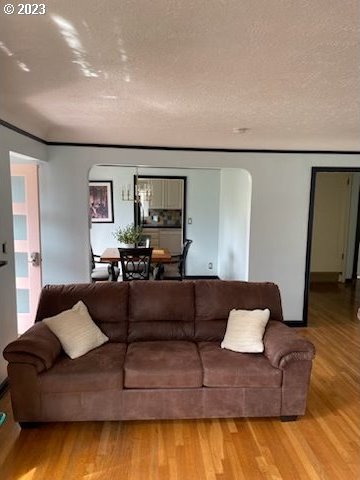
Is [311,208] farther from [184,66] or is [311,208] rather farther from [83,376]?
[83,376]

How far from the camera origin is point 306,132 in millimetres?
3445

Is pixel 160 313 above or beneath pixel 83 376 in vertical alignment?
above

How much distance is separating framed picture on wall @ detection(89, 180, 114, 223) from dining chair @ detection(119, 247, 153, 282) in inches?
98.8

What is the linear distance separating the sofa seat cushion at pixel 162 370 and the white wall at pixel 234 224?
2250 millimetres

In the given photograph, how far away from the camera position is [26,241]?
3.97 metres

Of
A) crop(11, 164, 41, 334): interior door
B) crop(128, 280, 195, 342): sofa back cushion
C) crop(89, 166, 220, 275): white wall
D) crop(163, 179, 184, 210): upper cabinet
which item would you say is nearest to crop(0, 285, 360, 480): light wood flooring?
crop(128, 280, 195, 342): sofa back cushion

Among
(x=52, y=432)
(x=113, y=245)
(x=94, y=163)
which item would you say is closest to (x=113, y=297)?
(x=52, y=432)

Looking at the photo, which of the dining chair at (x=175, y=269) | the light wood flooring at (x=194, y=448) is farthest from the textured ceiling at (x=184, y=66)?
the dining chair at (x=175, y=269)

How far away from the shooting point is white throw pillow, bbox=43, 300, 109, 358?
2598 mm

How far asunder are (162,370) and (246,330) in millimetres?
759

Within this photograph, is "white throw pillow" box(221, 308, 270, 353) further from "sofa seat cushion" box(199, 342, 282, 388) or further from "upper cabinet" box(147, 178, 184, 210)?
"upper cabinet" box(147, 178, 184, 210)
